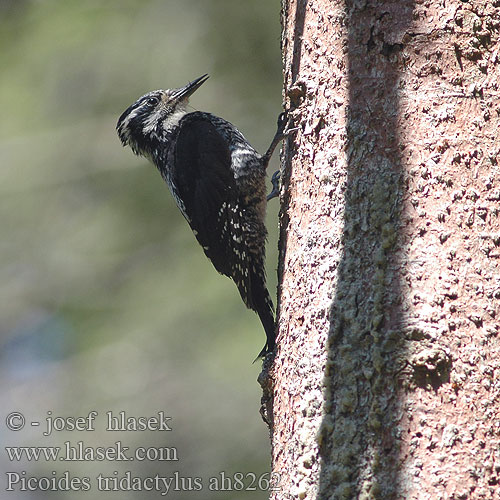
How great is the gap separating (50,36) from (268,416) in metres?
5.67

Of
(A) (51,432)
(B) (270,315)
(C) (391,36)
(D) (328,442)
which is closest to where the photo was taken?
(D) (328,442)

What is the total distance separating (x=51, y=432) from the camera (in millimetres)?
6820

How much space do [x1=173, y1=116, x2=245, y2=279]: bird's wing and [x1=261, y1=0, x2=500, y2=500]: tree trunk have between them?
1331mm

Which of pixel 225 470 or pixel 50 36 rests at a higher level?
pixel 50 36

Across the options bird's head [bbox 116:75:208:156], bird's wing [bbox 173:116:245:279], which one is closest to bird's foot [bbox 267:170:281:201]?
bird's wing [bbox 173:116:245:279]

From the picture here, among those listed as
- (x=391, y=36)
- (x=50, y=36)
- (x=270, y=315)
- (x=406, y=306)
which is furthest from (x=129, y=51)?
(x=406, y=306)

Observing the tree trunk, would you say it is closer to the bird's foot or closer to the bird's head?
the bird's foot

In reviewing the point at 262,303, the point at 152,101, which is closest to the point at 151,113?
the point at 152,101

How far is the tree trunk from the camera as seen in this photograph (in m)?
2.00

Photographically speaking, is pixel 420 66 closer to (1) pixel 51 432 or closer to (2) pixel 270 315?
(2) pixel 270 315

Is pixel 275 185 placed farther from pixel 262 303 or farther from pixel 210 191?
pixel 262 303

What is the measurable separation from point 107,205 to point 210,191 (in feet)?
9.87

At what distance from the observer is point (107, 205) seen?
6938 millimetres

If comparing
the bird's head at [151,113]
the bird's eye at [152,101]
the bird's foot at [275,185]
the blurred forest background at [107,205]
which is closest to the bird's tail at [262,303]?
the bird's foot at [275,185]
